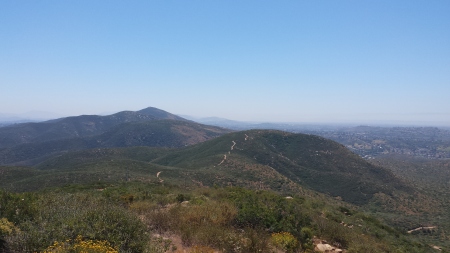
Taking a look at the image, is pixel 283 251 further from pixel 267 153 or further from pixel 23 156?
pixel 23 156

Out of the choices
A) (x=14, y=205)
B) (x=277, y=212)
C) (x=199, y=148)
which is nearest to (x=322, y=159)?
(x=199, y=148)

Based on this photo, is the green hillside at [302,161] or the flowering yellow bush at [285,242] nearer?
the flowering yellow bush at [285,242]

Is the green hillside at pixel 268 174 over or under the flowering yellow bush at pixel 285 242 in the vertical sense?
under

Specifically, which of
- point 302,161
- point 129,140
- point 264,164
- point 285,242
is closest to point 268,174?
point 264,164

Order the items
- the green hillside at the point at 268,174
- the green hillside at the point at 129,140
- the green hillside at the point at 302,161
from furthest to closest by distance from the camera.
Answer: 1. the green hillside at the point at 129,140
2. the green hillside at the point at 302,161
3. the green hillside at the point at 268,174

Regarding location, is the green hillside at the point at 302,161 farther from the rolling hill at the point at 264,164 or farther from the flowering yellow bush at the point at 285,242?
the flowering yellow bush at the point at 285,242

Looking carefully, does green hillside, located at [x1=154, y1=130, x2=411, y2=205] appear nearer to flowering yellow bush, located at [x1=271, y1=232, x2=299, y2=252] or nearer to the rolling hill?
the rolling hill

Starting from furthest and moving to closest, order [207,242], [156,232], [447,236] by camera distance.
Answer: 1. [447,236]
2. [156,232]
3. [207,242]

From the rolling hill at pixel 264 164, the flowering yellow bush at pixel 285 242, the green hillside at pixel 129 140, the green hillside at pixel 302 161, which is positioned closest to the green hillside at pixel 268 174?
the green hillside at pixel 302 161

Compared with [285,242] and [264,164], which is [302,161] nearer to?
[264,164]

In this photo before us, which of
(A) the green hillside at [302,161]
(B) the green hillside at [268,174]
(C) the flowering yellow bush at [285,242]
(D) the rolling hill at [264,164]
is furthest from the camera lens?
(A) the green hillside at [302,161]
